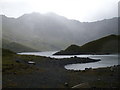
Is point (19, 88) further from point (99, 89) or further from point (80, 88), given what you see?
point (99, 89)

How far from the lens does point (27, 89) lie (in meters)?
29.8

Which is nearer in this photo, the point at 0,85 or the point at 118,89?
the point at 118,89

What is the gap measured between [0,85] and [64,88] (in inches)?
381

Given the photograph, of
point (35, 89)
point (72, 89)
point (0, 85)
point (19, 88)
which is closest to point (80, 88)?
point (72, 89)

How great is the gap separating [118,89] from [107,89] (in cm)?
147

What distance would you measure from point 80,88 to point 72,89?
1.18 metres

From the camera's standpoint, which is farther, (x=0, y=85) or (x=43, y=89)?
(x=0, y=85)

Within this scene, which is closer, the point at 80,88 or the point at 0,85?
the point at 80,88

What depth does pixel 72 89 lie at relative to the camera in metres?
28.9

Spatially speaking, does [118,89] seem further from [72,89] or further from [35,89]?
[35,89]

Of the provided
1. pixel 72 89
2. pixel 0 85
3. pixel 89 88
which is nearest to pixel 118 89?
pixel 89 88

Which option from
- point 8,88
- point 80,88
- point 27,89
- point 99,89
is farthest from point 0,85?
point 99,89

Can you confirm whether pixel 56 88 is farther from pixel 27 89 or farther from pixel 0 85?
pixel 0 85

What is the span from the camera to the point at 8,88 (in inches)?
1180
